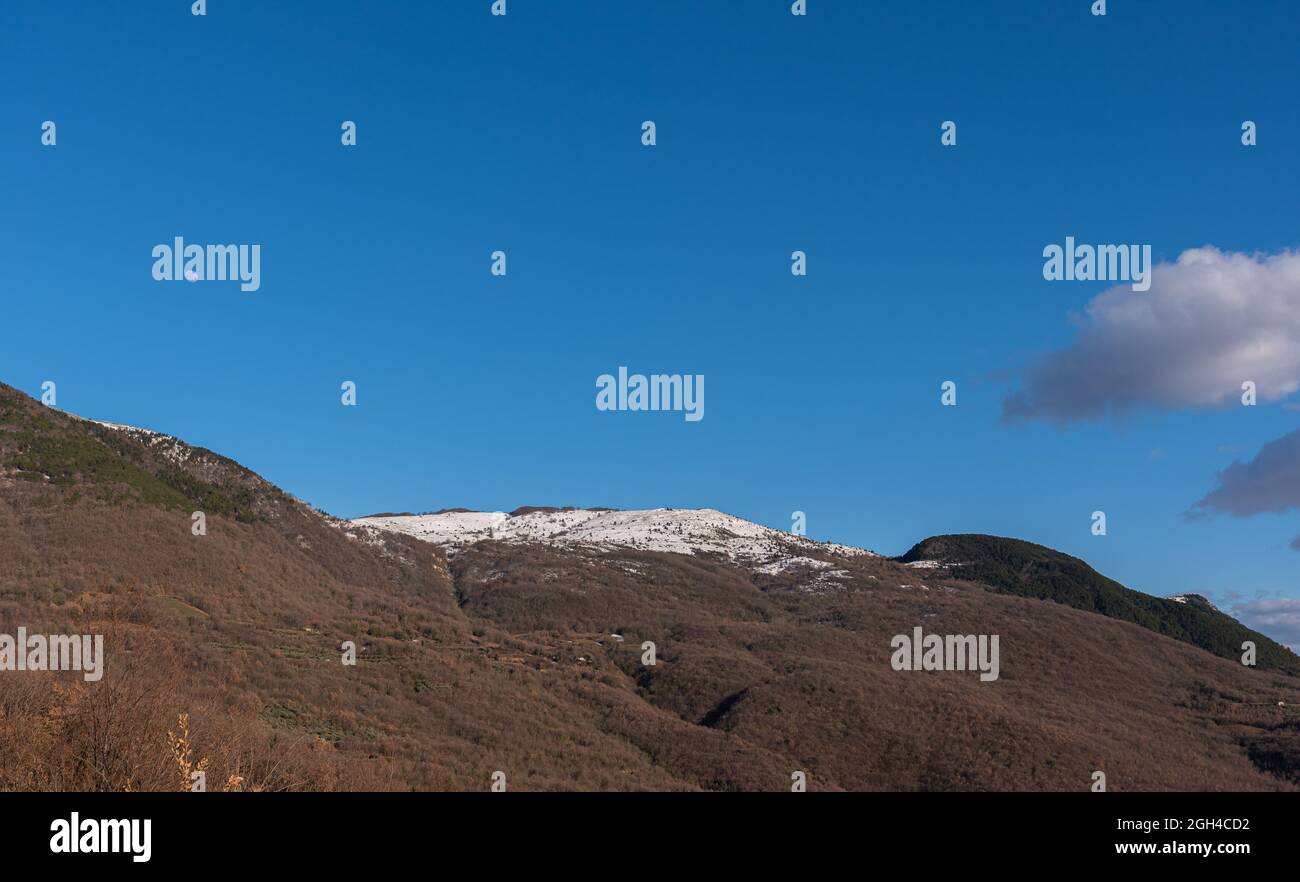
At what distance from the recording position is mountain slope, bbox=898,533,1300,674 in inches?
3752

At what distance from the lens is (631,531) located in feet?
356

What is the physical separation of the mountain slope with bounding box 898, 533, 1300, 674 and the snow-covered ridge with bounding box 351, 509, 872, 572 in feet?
42.8

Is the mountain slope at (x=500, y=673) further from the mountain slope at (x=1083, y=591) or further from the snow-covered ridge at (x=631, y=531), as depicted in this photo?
the mountain slope at (x=1083, y=591)

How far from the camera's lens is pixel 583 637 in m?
61.8

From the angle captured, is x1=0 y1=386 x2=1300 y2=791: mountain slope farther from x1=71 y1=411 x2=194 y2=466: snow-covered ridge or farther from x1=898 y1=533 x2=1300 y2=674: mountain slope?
x1=898 y1=533 x2=1300 y2=674: mountain slope

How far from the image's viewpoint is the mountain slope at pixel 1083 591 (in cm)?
9531

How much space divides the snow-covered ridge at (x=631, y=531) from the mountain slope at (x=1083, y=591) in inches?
514

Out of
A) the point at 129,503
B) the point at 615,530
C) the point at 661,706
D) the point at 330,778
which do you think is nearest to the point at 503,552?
the point at 615,530

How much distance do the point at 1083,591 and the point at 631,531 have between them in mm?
52690

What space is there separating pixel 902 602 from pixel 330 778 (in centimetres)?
6547
